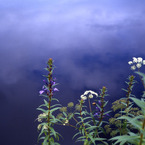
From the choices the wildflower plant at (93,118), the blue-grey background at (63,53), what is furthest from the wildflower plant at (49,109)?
the blue-grey background at (63,53)

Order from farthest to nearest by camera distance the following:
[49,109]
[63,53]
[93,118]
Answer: [63,53] → [93,118] → [49,109]

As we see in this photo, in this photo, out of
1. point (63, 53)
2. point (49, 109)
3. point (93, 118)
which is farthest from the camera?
point (63, 53)

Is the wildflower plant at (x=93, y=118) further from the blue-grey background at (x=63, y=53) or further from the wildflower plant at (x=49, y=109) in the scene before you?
the blue-grey background at (x=63, y=53)

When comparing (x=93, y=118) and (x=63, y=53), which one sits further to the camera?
(x=63, y=53)

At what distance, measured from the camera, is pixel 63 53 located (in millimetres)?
5438

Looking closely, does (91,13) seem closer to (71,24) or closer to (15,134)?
(71,24)

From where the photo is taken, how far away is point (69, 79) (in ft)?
13.4

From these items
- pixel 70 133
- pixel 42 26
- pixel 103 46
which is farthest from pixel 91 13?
pixel 70 133

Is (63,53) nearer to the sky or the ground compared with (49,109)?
nearer to the sky

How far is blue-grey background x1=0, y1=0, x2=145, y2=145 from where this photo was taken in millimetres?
3164

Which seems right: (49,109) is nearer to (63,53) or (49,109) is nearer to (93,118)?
(93,118)

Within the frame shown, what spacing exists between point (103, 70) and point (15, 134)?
256 centimetres

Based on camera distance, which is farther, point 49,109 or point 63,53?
point 63,53

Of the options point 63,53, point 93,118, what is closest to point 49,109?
point 93,118
